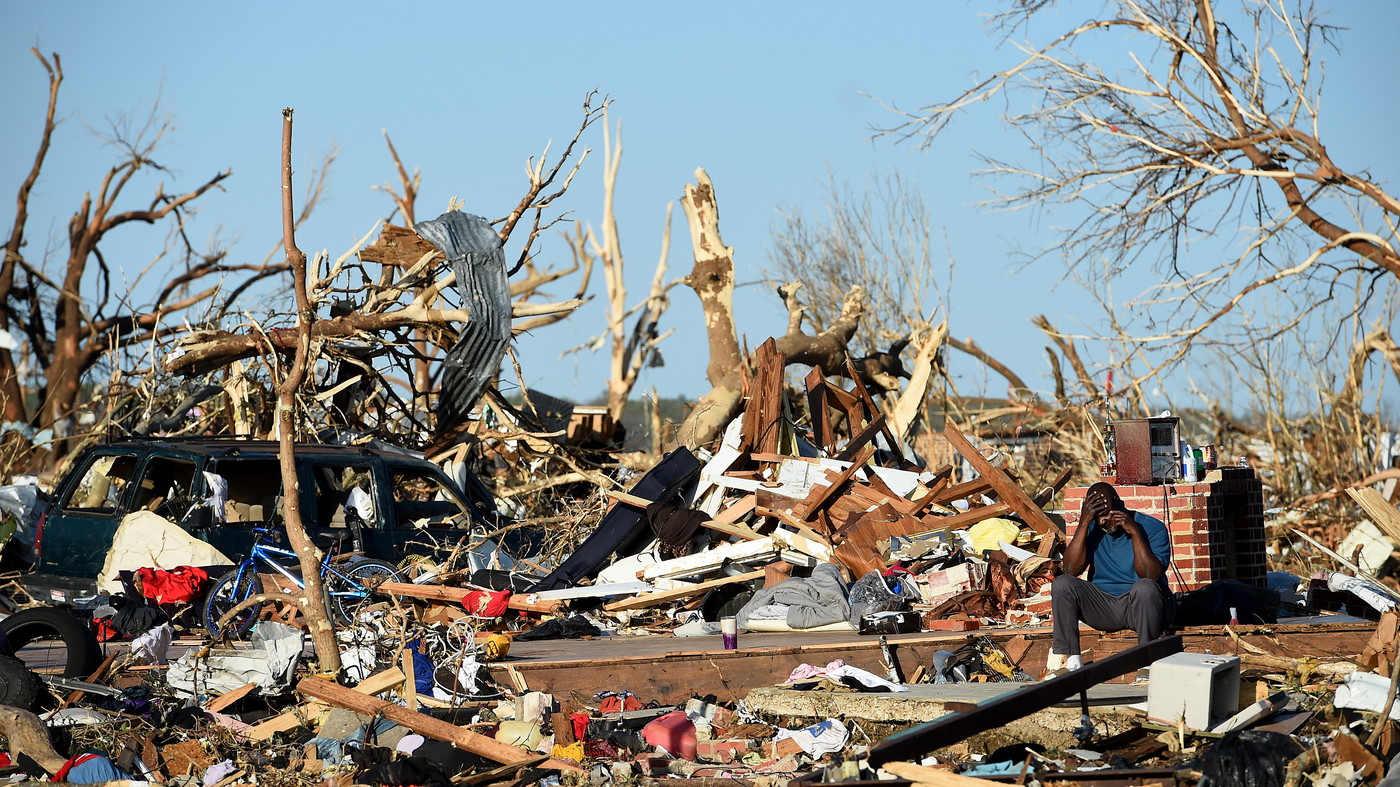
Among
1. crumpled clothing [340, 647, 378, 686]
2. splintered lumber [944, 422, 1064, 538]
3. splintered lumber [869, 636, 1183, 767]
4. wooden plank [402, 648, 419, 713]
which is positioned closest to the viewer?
splintered lumber [869, 636, 1183, 767]

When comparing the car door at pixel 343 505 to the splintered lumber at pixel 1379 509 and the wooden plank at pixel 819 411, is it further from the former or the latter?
the splintered lumber at pixel 1379 509

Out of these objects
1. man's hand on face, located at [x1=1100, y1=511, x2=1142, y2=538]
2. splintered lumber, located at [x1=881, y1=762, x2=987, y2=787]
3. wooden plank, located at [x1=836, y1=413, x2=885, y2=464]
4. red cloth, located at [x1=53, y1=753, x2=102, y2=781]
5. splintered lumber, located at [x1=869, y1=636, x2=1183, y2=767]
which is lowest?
red cloth, located at [x1=53, y1=753, x2=102, y2=781]

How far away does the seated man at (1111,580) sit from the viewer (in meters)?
6.96

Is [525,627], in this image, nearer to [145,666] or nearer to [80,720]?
[145,666]

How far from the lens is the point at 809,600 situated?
28.3 feet

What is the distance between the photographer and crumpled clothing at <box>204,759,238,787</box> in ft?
19.0

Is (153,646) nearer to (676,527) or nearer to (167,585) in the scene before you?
(167,585)

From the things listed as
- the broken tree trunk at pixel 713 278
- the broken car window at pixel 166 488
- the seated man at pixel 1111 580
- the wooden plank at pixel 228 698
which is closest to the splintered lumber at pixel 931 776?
the seated man at pixel 1111 580

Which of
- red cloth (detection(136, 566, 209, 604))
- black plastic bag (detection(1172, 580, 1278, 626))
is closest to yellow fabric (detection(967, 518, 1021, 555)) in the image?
black plastic bag (detection(1172, 580, 1278, 626))

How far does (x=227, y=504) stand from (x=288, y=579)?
1.72m

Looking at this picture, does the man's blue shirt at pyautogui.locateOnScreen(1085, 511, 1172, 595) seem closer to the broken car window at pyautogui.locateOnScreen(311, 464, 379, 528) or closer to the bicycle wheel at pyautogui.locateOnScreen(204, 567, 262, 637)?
the bicycle wheel at pyautogui.locateOnScreen(204, 567, 262, 637)

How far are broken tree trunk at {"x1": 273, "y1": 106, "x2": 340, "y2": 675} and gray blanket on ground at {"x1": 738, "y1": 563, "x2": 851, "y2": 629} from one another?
312cm

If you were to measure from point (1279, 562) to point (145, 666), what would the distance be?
11821mm

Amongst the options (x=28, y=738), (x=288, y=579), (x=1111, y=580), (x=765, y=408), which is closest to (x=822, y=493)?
(x=765, y=408)
